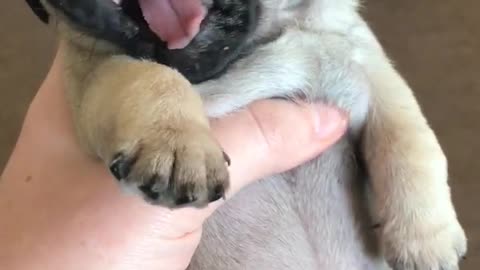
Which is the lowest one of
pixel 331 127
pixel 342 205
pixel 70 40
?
pixel 342 205

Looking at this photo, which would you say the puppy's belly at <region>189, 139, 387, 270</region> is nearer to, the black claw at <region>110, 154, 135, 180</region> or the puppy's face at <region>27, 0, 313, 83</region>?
the puppy's face at <region>27, 0, 313, 83</region>

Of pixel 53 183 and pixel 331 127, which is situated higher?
pixel 53 183

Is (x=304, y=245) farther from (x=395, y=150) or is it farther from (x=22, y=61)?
(x=22, y=61)

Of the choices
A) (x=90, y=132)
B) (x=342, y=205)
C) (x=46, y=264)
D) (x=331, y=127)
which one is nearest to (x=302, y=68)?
(x=331, y=127)

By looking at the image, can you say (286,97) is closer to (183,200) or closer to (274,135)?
(274,135)

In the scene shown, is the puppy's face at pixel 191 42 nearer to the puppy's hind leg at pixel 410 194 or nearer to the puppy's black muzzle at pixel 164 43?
the puppy's black muzzle at pixel 164 43

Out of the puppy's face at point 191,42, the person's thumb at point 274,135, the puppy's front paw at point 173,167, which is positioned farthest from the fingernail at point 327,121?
the puppy's front paw at point 173,167

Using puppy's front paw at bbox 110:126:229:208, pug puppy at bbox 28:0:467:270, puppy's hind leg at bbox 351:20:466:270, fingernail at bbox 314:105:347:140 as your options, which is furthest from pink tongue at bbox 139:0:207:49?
puppy's hind leg at bbox 351:20:466:270
